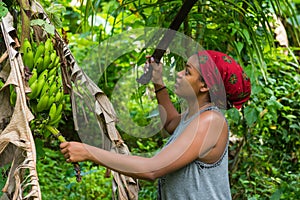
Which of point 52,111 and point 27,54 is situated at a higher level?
point 27,54

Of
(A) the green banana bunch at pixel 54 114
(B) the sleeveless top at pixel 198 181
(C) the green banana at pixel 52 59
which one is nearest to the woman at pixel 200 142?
(B) the sleeveless top at pixel 198 181

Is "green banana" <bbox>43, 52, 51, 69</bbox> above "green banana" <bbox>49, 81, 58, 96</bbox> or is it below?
above

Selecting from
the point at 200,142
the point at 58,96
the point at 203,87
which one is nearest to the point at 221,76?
the point at 203,87

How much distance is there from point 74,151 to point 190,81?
42 centimetres

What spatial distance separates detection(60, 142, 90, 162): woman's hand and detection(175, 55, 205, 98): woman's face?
387 mm

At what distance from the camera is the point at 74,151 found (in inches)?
44.8

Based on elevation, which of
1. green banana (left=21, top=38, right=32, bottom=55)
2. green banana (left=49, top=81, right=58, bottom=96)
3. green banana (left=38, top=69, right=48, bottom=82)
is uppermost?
green banana (left=21, top=38, right=32, bottom=55)

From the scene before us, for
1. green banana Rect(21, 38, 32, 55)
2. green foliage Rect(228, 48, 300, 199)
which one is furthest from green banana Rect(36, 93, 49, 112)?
green foliage Rect(228, 48, 300, 199)

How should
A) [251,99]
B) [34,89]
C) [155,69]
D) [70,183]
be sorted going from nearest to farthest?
[34,89] < [155,69] < [251,99] < [70,183]

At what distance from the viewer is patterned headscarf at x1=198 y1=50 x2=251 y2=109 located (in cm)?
134

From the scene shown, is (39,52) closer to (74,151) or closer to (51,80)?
(51,80)

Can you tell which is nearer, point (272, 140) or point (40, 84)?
point (40, 84)

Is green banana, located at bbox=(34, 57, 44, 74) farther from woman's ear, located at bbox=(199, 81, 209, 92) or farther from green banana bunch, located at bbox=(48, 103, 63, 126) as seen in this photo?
woman's ear, located at bbox=(199, 81, 209, 92)

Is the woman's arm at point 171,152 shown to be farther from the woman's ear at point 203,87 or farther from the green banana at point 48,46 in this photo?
the green banana at point 48,46
